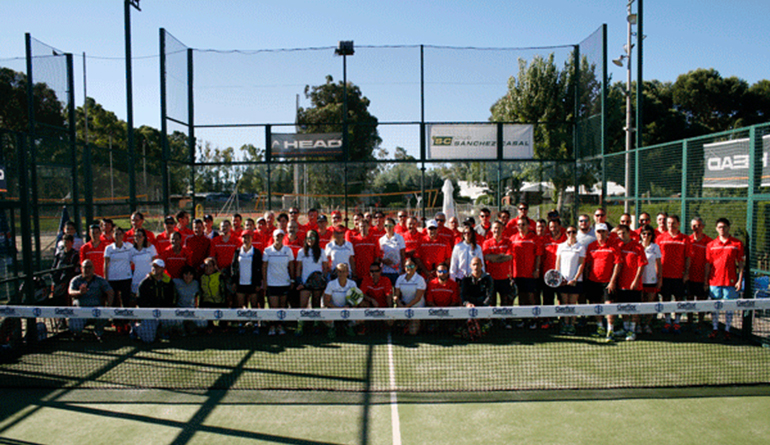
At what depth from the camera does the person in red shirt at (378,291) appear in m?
8.12

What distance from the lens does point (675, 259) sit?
26.2 ft

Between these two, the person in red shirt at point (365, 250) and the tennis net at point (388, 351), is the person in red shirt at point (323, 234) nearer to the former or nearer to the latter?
the person in red shirt at point (365, 250)

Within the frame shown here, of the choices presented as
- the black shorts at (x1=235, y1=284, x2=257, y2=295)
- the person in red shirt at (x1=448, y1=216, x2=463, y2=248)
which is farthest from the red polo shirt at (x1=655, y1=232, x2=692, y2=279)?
the black shorts at (x1=235, y1=284, x2=257, y2=295)

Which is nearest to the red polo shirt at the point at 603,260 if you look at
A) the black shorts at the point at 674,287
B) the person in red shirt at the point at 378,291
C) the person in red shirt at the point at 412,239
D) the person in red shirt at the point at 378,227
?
the black shorts at the point at 674,287

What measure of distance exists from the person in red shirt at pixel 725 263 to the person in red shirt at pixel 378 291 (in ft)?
16.0

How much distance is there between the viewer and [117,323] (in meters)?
8.32

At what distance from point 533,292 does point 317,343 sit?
363 centimetres

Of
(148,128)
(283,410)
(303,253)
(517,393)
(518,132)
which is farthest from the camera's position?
(148,128)

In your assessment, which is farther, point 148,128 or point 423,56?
point 148,128

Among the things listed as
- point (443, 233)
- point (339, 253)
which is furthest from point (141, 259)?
point (443, 233)

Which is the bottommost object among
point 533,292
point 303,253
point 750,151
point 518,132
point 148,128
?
point 533,292

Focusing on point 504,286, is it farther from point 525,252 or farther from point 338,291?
point 338,291

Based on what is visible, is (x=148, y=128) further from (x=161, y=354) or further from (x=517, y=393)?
(x=517, y=393)

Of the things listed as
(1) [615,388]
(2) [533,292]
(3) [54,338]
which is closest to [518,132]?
(2) [533,292]
